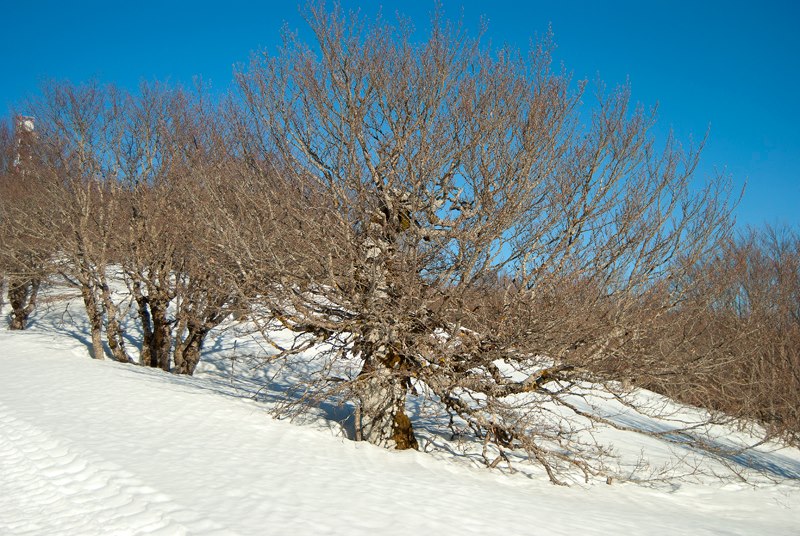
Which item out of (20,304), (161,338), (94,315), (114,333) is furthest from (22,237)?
(161,338)

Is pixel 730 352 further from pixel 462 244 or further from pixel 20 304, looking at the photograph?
pixel 20 304

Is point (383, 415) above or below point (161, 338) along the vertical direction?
below

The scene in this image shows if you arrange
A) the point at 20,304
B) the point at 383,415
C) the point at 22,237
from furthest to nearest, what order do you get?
1. the point at 20,304
2. the point at 22,237
3. the point at 383,415

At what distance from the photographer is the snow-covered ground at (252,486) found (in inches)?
215

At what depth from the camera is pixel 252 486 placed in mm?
6395

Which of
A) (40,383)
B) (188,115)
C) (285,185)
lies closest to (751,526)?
(285,185)

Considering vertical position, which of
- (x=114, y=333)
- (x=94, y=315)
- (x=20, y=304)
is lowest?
(x=114, y=333)

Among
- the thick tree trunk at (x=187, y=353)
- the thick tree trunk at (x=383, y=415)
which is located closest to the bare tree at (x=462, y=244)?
the thick tree trunk at (x=383, y=415)

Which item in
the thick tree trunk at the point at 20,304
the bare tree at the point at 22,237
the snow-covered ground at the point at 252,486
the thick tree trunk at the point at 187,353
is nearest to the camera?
the snow-covered ground at the point at 252,486

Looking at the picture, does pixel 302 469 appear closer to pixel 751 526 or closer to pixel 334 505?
pixel 334 505

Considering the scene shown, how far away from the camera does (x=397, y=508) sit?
20.1 ft

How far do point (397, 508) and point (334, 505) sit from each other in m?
0.64

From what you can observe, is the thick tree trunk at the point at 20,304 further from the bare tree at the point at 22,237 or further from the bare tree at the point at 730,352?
the bare tree at the point at 730,352

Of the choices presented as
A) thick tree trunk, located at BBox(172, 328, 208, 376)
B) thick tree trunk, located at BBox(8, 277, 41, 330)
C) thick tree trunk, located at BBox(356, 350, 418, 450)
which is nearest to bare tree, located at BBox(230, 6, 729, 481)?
thick tree trunk, located at BBox(356, 350, 418, 450)
